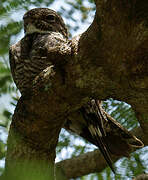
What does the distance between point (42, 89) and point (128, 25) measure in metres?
0.71

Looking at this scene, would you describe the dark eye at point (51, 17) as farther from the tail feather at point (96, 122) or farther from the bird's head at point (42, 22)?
the tail feather at point (96, 122)

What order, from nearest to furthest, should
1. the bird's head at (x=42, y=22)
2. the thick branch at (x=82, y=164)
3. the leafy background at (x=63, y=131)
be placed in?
the leafy background at (x=63, y=131) < the thick branch at (x=82, y=164) < the bird's head at (x=42, y=22)

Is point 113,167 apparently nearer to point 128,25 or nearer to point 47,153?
point 47,153

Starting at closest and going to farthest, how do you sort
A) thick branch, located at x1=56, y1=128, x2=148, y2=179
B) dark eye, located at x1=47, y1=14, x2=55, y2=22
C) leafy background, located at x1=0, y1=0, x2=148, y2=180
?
leafy background, located at x1=0, y1=0, x2=148, y2=180, thick branch, located at x1=56, y1=128, x2=148, y2=179, dark eye, located at x1=47, y1=14, x2=55, y2=22

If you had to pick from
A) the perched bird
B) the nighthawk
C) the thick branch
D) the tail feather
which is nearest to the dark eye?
the perched bird

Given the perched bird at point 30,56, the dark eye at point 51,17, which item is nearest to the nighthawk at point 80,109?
the perched bird at point 30,56

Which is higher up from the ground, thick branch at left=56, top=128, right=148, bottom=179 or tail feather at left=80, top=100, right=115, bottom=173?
tail feather at left=80, top=100, right=115, bottom=173

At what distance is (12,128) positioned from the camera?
2.11 metres

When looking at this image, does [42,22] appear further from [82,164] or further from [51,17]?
[82,164]

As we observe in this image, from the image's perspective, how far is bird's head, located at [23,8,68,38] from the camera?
3.48 meters

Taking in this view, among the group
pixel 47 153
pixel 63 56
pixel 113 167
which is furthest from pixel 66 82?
pixel 113 167

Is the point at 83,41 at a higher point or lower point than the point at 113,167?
higher

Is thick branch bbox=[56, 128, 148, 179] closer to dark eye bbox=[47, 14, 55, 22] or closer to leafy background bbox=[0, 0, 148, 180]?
leafy background bbox=[0, 0, 148, 180]

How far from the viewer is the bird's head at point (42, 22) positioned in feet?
11.4
